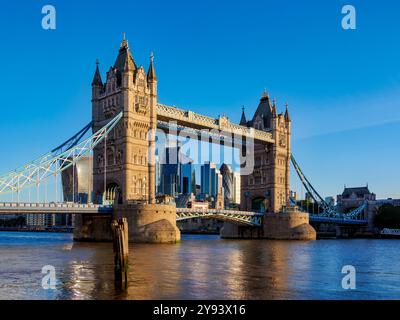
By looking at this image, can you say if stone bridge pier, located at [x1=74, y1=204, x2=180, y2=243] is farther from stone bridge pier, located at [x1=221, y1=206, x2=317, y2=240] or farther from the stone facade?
stone bridge pier, located at [x1=221, y1=206, x2=317, y2=240]

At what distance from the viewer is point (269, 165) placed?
337 feet

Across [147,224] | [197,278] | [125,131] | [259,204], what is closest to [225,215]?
[147,224]

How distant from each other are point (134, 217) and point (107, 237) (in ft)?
22.6

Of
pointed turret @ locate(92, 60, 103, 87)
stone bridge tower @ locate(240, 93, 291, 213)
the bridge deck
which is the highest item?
pointed turret @ locate(92, 60, 103, 87)

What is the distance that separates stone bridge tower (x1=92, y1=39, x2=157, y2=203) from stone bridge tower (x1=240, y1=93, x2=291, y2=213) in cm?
3289

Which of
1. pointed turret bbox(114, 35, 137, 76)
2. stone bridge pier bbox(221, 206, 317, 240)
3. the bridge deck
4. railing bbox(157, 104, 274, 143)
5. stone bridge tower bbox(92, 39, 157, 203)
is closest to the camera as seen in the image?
the bridge deck

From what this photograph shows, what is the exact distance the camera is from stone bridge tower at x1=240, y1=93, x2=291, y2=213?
102 metres

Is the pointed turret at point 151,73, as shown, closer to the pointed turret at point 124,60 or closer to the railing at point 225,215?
the pointed turret at point 124,60

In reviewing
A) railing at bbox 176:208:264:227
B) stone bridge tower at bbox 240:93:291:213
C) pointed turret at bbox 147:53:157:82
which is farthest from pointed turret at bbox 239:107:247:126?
pointed turret at bbox 147:53:157:82

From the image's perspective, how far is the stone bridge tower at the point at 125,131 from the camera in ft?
239

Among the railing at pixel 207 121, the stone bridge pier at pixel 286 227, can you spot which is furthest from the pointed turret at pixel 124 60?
the stone bridge pier at pixel 286 227

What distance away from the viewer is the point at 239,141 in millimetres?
97188

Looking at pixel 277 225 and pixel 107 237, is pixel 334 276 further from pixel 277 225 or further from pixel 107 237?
pixel 277 225
